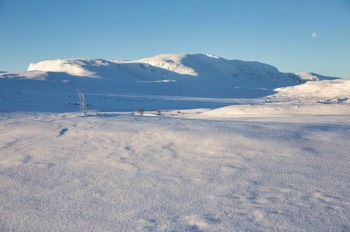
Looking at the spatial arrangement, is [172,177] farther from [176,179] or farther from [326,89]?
[326,89]

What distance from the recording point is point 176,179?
3.14m

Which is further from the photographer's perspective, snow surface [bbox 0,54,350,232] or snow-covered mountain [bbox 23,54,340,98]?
snow-covered mountain [bbox 23,54,340,98]

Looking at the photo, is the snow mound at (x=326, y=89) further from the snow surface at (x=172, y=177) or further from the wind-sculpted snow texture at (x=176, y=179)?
the wind-sculpted snow texture at (x=176, y=179)

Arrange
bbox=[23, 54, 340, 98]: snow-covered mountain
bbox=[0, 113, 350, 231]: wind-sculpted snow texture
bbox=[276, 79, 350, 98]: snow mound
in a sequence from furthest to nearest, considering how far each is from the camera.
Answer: bbox=[23, 54, 340, 98]: snow-covered mountain
bbox=[276, 79, 350, 98]: snow mound
bbox=[0, 113, 350, 231]: wind-sculpted snow texture

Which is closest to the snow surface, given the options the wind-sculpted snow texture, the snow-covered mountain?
the wind-sculpted snow texture

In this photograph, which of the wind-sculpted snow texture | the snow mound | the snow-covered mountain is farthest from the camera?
the snow-covered mountain

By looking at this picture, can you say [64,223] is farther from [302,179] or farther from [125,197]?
[302,179]

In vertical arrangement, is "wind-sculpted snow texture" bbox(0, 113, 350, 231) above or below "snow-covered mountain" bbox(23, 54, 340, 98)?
below

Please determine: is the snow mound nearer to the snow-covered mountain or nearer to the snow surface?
the snow-covered mountain

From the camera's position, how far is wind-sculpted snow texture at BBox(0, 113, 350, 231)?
229cm

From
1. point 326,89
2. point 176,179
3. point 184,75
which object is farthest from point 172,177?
point 184,75

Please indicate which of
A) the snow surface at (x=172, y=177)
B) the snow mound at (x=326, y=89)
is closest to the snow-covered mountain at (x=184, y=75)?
the snow mound at (x=326, y=89)

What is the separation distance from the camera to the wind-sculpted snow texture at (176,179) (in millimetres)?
2295

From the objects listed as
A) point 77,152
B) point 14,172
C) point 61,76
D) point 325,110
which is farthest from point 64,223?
point 61,76
